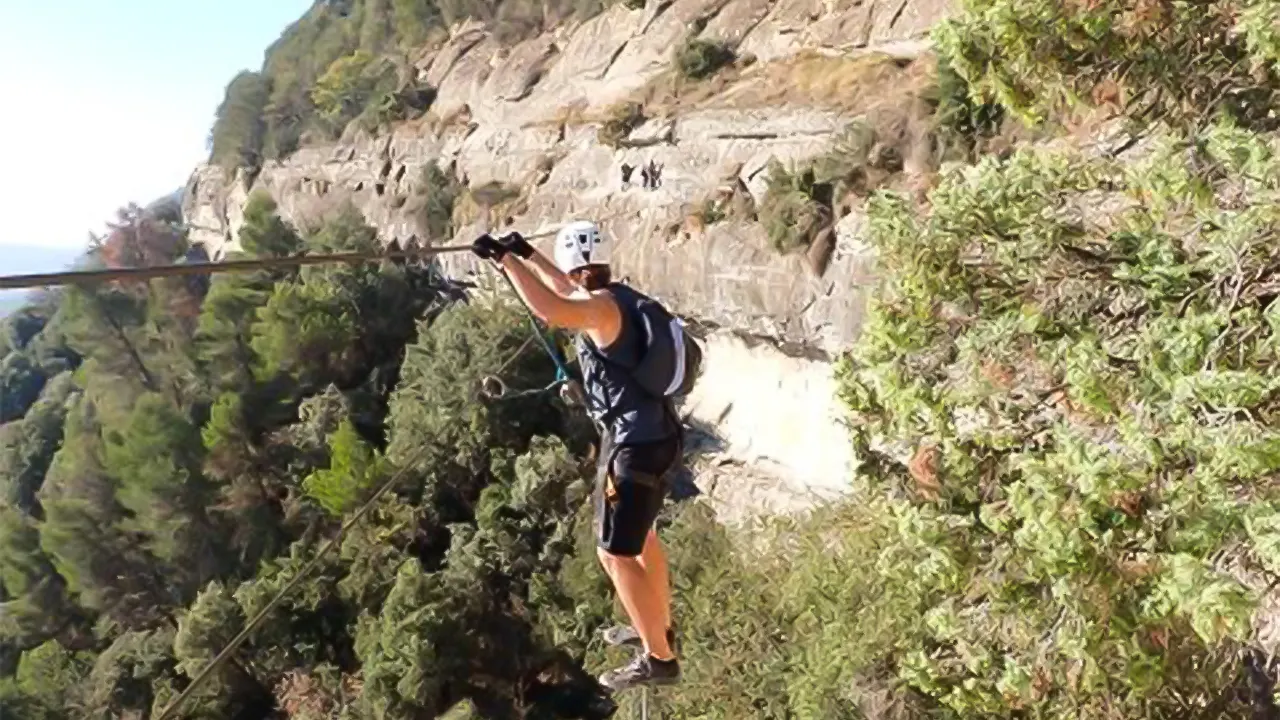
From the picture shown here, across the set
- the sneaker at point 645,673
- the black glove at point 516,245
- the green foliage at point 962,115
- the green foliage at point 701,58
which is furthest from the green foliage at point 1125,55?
the green foliage at point 701,58

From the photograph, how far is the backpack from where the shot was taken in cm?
548

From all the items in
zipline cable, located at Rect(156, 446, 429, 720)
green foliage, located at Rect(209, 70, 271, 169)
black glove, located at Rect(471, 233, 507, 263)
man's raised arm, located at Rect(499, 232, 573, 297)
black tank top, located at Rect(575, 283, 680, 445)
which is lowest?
green foliage, located at Rect(209, 70, 271, 169)

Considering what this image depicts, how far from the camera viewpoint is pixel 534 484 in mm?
24234

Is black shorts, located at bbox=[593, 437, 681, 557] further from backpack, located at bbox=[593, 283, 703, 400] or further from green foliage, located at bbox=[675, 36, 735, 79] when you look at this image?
green foliage, located at bbox=[675, 36, 735, 79]

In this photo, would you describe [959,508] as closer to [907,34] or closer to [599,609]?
[599,609]

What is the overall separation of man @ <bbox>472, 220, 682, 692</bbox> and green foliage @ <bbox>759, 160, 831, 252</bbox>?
13760 mm

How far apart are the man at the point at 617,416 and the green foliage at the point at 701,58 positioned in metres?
24.5

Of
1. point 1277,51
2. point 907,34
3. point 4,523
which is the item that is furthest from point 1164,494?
point 4,523

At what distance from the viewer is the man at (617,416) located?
503 cm

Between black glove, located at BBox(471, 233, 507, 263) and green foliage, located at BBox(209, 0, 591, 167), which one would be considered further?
green foliage, located at BBox(209, 0, 591, 167)

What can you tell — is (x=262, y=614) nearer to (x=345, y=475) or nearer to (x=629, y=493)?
(x=629, y=493)

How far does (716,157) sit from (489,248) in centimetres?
1992

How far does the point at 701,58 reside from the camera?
95.2 feet

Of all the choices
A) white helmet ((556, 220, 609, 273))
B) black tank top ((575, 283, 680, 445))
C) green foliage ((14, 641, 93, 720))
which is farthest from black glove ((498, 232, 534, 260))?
green foliage ((14, 641, 93, 720))
